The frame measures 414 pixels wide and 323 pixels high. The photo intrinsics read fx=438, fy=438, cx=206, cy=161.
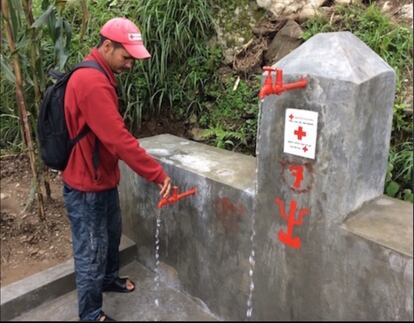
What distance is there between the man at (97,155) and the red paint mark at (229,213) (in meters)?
0.35

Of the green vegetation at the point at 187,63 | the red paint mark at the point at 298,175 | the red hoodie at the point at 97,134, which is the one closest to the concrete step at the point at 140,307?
the red hoodie at the point at 97,134

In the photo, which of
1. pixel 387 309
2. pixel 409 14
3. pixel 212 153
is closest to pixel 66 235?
pixel 212 153

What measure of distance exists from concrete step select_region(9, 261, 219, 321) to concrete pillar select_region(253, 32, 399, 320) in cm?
76

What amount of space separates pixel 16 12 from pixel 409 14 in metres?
3.13

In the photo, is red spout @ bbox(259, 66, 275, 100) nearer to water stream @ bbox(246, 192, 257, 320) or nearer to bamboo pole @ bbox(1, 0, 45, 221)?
water stream @ bbox(246, 192, 257, 320)

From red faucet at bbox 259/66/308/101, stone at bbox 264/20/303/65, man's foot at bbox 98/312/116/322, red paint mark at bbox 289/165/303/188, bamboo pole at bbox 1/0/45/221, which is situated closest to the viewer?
red faucet at bbox 259/66/308/101

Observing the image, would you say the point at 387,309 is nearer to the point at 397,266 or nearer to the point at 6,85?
the point at 397,266

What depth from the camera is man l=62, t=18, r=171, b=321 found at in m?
2.33

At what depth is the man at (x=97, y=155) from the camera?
7.64 feet

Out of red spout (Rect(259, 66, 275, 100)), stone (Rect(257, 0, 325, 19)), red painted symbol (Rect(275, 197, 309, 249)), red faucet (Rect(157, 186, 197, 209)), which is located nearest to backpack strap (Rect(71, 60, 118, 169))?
red faucet (Rect(157, 186, 197, 209))

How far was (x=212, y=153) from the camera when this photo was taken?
326 centimetres

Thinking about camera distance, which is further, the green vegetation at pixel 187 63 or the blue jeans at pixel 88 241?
the green vegetation at pixel 187 63

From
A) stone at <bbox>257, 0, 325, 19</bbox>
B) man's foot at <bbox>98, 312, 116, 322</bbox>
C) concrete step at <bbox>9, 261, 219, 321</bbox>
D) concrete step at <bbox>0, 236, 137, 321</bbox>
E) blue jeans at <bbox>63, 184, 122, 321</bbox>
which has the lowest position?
concrete step at <bbox>9, 261, 219, 321</bbox>

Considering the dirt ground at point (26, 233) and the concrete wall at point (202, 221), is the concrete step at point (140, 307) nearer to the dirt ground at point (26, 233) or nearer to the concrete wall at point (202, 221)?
the concrete wall at point (202, 221)
